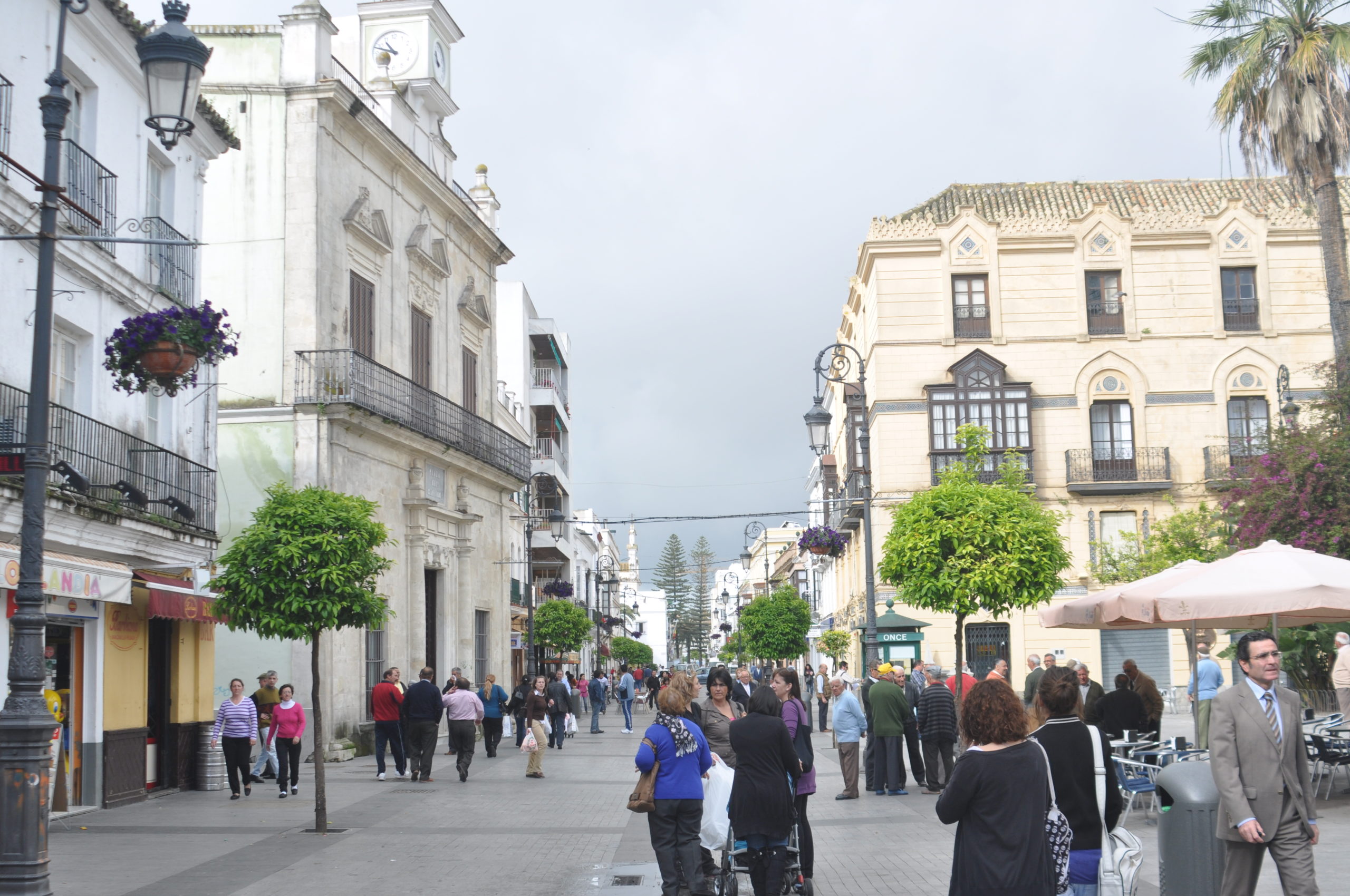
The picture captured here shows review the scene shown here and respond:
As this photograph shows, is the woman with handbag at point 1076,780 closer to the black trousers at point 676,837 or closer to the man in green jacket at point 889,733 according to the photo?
the black trousers at point 676,837

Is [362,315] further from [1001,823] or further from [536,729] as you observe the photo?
[1001,823]

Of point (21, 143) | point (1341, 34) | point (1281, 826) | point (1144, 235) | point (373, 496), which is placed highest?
point (1144, 235)

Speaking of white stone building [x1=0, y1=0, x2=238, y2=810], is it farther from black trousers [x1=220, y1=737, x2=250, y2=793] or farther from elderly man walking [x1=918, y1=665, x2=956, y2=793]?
elderly man walking [x1=918, y1=665, x2=956, y2=793]

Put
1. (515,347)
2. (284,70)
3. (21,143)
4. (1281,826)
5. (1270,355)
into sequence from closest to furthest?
1. (1281,826)
2. (21,143)
3. (284,70)
4. (1270,355)
5. (515,347)

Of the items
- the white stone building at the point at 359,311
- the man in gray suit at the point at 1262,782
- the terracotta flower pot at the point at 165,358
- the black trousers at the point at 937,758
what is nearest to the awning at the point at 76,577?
the terracotta flower pot at the point at 165,358

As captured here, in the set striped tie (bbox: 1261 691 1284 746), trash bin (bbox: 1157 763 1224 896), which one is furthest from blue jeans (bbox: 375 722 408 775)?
striped tie (bbox: 1261 691 1284 746)

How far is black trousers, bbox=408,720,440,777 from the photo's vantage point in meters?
20.0

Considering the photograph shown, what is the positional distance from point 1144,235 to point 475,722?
29587 millimetres

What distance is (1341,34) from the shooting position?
843 inches

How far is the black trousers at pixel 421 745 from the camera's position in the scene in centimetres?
1998

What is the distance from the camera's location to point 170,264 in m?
18.3

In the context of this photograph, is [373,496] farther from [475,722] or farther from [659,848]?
[659,848]

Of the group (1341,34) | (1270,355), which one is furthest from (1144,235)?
(1341,34)

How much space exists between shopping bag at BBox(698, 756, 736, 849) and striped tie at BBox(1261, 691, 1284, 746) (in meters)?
3.92
